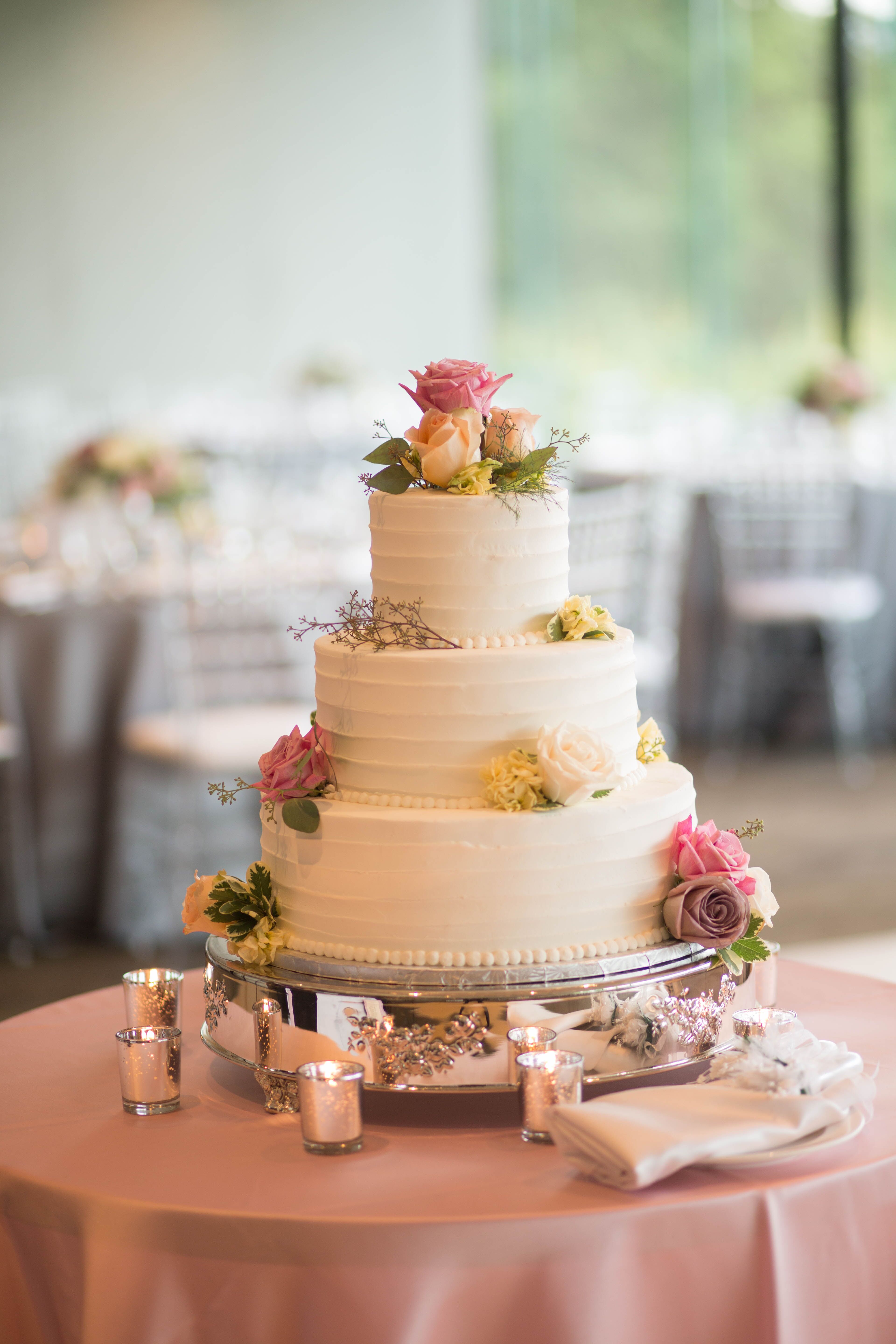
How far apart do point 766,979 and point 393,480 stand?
0.74 meters

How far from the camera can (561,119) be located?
38.4ft

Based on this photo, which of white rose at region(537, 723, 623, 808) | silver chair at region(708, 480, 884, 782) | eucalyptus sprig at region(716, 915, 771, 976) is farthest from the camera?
silver chair at region(708, 480, 884, 782)

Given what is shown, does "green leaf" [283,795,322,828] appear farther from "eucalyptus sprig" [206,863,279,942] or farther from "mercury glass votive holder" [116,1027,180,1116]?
"mercury glass votive holder" [116,1027,180,1116]

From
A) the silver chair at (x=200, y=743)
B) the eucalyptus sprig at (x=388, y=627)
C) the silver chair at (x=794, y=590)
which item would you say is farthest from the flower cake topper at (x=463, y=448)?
the silver chair at (x=794, y=590)

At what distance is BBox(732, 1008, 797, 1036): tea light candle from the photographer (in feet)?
5.50

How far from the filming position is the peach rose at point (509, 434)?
173cm

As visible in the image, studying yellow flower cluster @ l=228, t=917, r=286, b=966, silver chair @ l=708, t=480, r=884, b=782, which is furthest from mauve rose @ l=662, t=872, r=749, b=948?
silver chair @ l=708, t=480, r=884, b=782

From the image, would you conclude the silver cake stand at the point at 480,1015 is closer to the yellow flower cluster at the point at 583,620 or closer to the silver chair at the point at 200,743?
the yellow flower cluster at the point at 583,620

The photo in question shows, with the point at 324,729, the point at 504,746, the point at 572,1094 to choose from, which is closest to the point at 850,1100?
the point at 572,1094

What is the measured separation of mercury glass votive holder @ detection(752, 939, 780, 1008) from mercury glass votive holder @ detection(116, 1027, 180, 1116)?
2.23 feet

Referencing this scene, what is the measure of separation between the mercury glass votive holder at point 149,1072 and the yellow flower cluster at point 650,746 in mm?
686

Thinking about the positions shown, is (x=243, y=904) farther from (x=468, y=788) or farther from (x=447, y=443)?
(x=447, y=443)

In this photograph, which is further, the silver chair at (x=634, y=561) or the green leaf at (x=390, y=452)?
the silver chair at (x=634, y=561)

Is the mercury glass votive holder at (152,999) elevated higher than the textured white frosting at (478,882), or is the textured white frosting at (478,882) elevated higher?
the textured white frosting at (478,882)
